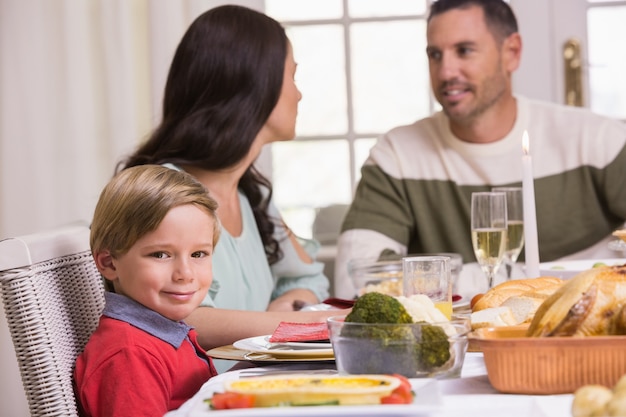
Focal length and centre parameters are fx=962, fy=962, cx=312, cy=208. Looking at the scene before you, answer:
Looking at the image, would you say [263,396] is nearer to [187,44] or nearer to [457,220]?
[187,44]

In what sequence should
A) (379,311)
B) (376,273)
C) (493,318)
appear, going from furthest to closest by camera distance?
1. (376,273)
2. (493,318)
3. (379,311)

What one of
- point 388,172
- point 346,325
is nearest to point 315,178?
point 388,172

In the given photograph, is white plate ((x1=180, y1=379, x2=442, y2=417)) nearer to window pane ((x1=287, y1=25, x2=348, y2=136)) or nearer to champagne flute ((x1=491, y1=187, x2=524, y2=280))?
champagne flute ((x1=491, y1=187, x2=524, y2=280))

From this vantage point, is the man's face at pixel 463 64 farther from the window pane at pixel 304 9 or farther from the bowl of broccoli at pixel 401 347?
the bowl of broccoli at pixel 401 347

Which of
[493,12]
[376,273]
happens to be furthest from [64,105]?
[376,273]

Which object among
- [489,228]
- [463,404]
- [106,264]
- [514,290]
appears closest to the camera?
[463,404]

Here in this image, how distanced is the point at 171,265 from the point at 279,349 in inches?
11.9

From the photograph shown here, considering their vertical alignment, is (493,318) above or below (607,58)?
below

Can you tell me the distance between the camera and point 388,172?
2965 mm

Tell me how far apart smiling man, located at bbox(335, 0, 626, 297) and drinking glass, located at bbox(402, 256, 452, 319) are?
149 cm

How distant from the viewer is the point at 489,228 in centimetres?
168

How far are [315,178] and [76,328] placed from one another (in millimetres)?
2190

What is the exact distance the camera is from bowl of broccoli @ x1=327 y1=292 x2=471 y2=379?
0.82m

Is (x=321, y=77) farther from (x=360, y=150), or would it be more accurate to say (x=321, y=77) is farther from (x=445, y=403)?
(x=445, y=403)
